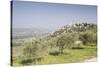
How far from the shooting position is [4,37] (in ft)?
7.45

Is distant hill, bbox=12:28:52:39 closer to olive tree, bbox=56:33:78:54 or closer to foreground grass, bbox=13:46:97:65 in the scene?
olive tree, bbox=56:33:78:54

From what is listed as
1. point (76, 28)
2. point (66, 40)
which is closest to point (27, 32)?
point (66, 40)

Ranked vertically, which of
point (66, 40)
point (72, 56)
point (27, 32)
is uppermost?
point (27, 32)

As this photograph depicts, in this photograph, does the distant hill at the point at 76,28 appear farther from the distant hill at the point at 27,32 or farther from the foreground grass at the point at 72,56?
the foreground grass at the point at 72,56

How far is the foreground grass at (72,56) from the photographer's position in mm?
2436

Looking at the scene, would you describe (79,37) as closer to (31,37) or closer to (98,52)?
(98,52)

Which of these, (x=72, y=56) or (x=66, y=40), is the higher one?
(x=66, y=40)

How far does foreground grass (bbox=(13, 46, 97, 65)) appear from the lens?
2.44 meters

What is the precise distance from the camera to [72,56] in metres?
2.52

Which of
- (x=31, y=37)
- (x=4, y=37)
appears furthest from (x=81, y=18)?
(x=4, y=37)

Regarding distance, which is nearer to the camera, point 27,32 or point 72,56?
point 27,32

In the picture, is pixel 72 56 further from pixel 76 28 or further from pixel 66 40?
pixel 76 28

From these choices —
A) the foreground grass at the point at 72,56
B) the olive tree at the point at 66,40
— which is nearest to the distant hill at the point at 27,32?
the olive tree at the point at 66,40

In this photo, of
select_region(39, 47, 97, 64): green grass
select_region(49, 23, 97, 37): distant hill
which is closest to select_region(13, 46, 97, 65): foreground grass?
select_region(39, 47, 97, 64): green grass
